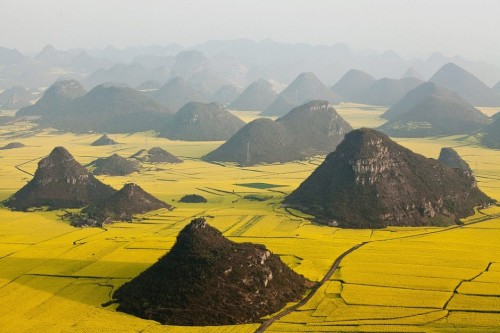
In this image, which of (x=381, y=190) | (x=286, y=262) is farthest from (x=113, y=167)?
(x=286, y=262)

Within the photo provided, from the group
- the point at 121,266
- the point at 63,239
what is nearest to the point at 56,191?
the point at 63,239

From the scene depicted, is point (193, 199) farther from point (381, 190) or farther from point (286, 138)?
point (286, 138)

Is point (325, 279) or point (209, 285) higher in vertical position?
point (209, 285)

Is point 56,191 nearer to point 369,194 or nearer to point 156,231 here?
point 156,231

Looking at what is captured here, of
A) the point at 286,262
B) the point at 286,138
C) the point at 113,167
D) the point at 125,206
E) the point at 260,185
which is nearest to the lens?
the point at 286,262

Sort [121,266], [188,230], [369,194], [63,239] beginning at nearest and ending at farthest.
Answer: [188,230] → [121,266] → [63,239] → [369,194]

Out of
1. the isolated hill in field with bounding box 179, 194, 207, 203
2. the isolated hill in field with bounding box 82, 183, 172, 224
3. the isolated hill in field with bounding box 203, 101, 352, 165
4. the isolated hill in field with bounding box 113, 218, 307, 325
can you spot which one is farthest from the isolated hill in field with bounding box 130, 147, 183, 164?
the isolated hill in field with bounding box 113, 218, 307, 325

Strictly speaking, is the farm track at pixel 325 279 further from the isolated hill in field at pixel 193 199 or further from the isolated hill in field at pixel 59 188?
the isolated hill in field at pixel 59 188
